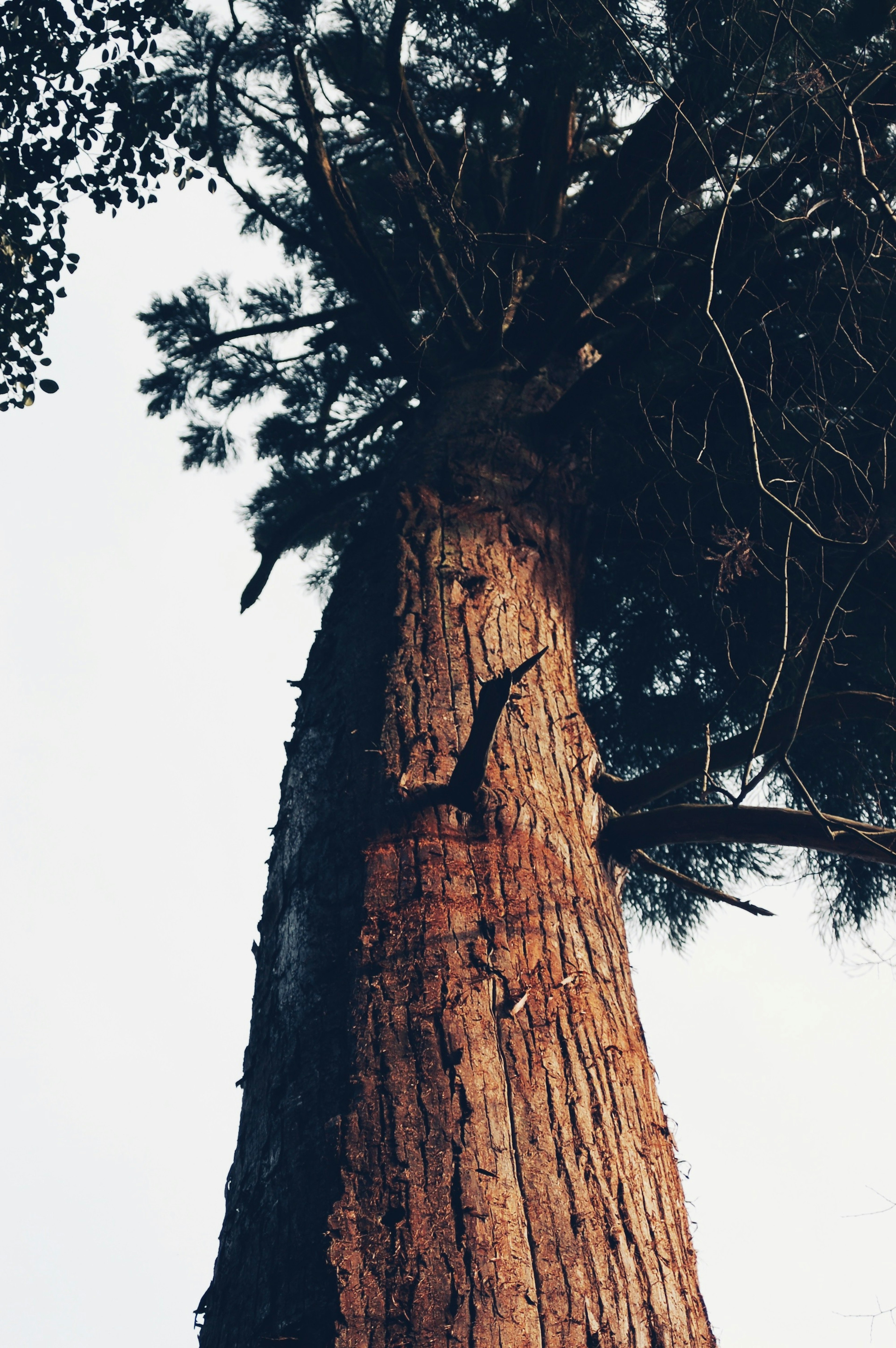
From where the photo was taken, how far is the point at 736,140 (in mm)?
2945

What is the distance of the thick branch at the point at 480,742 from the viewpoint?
1.72 meters

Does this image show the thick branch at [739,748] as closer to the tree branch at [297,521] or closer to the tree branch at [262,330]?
the tree branch at [297,521]

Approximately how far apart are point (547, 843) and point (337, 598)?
1.12m

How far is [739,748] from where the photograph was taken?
2.35 meters

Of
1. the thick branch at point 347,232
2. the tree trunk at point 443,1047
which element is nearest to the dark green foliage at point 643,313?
the thick branch at point 347,232

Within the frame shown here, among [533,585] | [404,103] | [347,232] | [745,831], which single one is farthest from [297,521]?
[745,831]

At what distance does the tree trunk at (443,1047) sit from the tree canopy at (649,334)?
1.49 feet

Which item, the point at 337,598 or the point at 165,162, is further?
the point at 165,162

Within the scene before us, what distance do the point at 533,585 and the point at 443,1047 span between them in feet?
4.78

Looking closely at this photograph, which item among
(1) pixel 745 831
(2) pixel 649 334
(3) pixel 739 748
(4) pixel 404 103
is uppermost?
(4) pixel 404 103

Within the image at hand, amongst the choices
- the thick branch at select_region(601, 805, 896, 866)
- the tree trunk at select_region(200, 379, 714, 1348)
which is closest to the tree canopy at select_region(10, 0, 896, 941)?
the thick branch at select_region(601, 805, 896, 866)

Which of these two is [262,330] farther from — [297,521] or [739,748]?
[739,748]

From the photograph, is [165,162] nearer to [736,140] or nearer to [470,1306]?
[736,140]

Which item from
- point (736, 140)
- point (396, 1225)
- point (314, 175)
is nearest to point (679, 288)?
point (736, 140)
